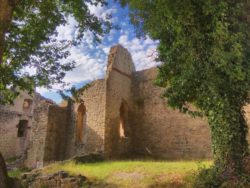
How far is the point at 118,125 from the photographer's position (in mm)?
17703

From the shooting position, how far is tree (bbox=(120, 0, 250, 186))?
8.66 meters

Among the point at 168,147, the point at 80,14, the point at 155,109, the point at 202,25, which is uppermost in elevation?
the point at 80,14

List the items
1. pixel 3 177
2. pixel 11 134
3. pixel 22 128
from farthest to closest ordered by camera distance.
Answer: pixel 22 128
pixel 11 134
pixel 3 177

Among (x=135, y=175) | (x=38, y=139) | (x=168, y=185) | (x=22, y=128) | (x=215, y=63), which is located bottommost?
(x=168, y=185)

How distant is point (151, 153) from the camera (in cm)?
1817

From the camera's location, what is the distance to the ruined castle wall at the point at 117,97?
16.9 meters

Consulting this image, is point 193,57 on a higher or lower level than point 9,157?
higher

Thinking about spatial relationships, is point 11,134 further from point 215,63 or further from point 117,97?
point 215,63

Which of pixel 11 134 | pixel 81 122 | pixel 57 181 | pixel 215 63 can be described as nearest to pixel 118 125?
pixel 81 122

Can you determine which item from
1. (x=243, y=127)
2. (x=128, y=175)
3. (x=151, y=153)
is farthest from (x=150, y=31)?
(x=151, y=153)

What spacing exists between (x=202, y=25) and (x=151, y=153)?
1047cm

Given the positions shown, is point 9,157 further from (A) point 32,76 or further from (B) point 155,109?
(A) point 32,76

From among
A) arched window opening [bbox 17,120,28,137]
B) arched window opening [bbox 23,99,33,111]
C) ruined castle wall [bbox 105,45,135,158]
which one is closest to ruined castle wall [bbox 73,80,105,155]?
ruined castle wall [bbox 105,45,135,158]

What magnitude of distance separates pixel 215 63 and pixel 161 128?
32.0 ft
